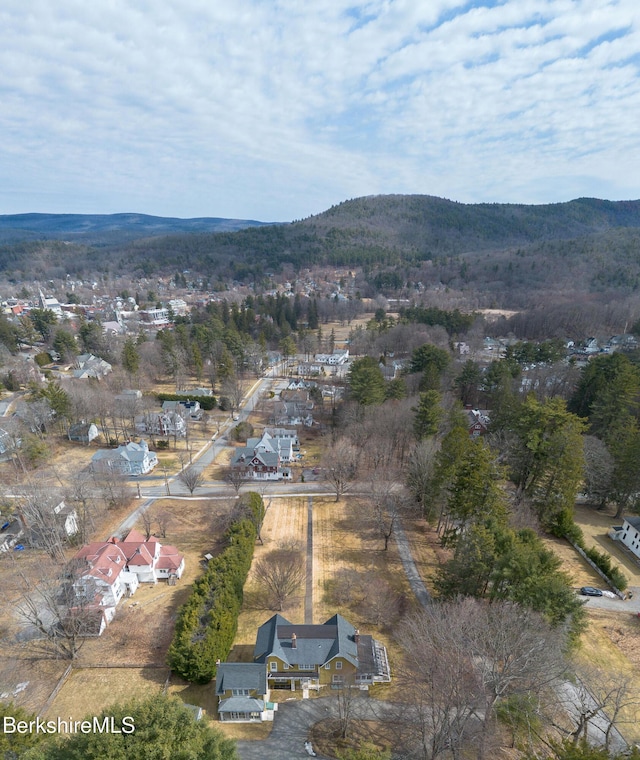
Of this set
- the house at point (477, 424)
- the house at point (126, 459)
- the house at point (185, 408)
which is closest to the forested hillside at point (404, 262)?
the house at point (477, 424)

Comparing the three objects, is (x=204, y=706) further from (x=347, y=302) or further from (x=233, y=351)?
(x=347, y=302)

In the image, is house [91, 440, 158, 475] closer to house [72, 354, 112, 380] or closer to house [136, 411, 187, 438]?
house [136, 411, 187, 438]

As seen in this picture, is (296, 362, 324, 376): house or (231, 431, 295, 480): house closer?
(231, 431, 295, 480): house

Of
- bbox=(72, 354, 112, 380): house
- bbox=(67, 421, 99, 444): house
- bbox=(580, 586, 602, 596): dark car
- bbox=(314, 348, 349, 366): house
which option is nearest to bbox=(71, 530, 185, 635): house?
bbox=(67, 421, 99, 444): house

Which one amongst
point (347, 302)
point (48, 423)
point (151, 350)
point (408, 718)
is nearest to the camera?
point (408, 718)

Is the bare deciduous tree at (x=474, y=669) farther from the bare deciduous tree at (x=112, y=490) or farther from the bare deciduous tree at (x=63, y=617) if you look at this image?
the bare deciduous tree at (x=112, y=490)

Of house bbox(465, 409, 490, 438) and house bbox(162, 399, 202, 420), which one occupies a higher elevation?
house bbox(465, 409, 490, 438)

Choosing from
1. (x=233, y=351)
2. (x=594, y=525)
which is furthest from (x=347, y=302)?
(x=594, y=525)
